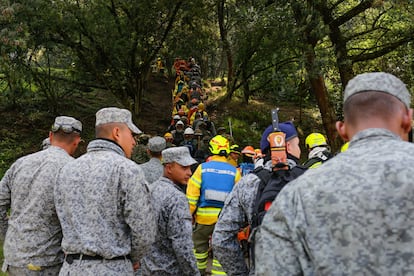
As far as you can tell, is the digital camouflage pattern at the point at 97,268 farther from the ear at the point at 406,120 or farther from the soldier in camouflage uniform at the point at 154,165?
the soldier in camouflage uniform at the point at 154,165

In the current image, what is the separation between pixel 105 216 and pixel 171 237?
2.93 ft

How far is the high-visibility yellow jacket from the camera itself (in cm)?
545

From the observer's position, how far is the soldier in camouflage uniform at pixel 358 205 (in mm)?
1674

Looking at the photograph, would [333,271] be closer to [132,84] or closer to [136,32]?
[136,32]

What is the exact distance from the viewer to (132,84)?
57.0 feet

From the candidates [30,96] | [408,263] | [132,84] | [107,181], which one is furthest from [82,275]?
[30,96]

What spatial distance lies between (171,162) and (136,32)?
39.6 ft

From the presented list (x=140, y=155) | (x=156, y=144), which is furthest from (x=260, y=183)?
(x=140, y=155)

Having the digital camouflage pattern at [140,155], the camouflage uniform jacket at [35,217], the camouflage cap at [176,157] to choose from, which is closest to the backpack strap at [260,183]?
the camouflage cap at [176,157]

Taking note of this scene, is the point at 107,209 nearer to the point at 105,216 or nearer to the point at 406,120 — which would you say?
the point at 105,216

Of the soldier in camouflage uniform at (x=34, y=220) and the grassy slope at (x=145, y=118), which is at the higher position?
the grassy slope at (x=145, y=118)

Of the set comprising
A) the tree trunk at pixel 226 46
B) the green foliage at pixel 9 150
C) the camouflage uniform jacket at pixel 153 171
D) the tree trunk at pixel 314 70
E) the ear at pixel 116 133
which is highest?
the tree trunk at pixel 226 46

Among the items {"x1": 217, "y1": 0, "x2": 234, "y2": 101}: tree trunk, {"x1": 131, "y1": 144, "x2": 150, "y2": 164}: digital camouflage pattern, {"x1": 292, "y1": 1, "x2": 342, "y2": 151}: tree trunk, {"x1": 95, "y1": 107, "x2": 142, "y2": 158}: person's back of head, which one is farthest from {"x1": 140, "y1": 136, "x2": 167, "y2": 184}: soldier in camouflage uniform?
{"x1": 217, "y1": 0, "x2": 234, "y2": 101}: tree trunk

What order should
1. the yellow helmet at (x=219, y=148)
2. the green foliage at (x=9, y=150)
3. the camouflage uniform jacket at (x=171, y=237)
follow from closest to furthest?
the camouflage uniform jacket at (x=171, y=237) → the yellow helmet at (x=219, y=148) → the green foliage at (x=9, y=150)
